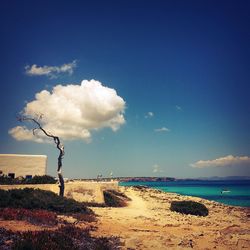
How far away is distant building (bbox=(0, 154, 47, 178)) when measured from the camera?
121ft

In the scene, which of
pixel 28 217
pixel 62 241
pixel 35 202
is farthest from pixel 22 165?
pixel 62 241

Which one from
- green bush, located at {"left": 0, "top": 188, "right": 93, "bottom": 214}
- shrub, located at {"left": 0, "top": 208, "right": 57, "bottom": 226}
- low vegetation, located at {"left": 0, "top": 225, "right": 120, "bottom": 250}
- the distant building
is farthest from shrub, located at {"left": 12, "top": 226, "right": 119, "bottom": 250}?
the distant building

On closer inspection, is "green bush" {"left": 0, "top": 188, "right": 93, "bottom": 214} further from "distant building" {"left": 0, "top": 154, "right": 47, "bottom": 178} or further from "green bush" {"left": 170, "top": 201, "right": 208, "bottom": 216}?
"distant building" {"left": 0, "top": 154, "right": 47, "bottom": 178}

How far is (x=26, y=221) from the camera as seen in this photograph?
14625mm

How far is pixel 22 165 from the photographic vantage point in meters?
37.7

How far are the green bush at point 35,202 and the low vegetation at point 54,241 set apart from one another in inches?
269

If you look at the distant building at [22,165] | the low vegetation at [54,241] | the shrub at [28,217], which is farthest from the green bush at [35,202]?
the distant building at [22,165]

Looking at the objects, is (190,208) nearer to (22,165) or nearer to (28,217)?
(28,217)

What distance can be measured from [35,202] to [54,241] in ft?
30.1

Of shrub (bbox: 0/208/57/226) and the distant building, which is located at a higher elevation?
the distant building

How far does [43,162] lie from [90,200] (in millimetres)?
13344

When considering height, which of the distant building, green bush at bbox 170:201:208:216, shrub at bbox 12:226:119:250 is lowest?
green bush at bbox 170:201:208:216

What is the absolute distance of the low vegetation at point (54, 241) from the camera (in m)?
10.3

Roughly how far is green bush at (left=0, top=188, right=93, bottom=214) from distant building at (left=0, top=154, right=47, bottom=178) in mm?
16253
